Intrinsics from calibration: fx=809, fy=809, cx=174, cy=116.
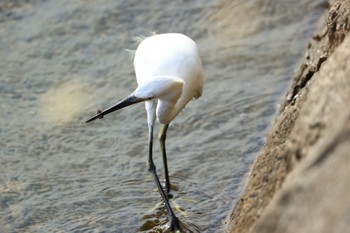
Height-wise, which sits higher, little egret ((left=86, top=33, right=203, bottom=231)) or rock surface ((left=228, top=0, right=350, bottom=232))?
rock surface ((left=228, top=0, right=350, bottom=232))

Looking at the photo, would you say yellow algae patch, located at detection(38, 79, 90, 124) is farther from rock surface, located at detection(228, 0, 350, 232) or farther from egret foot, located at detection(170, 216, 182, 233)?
rock surface, located at detection(228, 0, 350, 232)

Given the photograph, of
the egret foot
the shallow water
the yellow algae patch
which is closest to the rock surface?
the egret foot

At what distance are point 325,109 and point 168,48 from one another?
1.93 m

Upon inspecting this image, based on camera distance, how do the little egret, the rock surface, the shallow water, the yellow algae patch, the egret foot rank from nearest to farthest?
the rock surface < the little egret < the egret foot < the shallow water < the yellow algae patch

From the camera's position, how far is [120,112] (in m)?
5.26

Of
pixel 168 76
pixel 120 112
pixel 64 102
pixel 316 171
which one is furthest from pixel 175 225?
pixel 316 171

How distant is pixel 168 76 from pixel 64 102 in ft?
5.93

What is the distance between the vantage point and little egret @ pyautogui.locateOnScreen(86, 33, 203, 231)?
369 cm

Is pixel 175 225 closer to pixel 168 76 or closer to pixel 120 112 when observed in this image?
pixel 168 76

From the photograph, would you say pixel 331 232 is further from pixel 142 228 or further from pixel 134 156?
pixel 134 156

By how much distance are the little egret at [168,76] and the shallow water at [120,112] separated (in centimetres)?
32

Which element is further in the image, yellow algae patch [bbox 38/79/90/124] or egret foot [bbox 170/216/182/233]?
yellow algae patch [bbox 38/79/90/124]

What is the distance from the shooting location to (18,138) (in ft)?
16.3

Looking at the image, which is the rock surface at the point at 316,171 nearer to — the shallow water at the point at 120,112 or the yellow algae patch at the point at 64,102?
the shallow water at the point at 120,112
